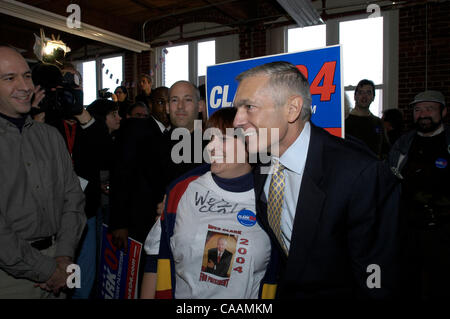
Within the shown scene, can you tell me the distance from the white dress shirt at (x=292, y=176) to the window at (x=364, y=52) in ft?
18.3

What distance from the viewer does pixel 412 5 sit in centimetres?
568

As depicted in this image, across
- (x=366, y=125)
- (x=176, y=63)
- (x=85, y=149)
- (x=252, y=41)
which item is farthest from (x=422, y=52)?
(x=85, y=149)

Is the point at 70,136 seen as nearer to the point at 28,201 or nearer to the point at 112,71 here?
the point at 28,201

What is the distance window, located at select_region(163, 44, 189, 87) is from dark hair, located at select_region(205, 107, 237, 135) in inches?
289

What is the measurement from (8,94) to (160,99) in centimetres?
137

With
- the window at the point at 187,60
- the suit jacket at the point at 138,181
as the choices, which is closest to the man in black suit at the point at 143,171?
the suit jacket at the point at 138,181

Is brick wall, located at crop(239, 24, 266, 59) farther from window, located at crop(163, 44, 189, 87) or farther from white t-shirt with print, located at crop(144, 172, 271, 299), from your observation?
white t-shirt with print, located at crop(144, 172, 271, 299)

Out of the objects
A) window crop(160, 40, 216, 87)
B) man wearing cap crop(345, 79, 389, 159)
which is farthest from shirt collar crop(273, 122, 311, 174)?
window crop(160, 40, 216, 87)

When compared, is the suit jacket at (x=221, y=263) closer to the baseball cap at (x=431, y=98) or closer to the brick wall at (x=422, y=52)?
the baseball cap at (x=431, y=98)

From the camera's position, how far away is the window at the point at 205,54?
807 centimetres

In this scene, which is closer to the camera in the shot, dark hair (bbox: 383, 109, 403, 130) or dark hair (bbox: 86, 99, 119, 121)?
dark hair (bbox: 86, 99, 119, 121)

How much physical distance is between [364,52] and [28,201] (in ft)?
21.9

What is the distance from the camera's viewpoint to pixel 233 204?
1.40 m

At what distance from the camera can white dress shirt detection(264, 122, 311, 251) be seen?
1315 millimetres
